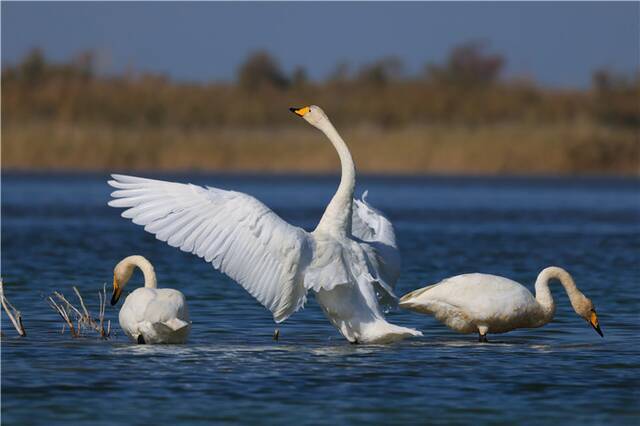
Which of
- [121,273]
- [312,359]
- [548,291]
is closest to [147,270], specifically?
[121,273]

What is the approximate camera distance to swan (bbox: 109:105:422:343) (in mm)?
9727

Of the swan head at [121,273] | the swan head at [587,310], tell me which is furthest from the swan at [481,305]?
the swan head at [121,273]

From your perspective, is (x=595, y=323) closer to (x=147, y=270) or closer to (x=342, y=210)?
(x=342, y=210)

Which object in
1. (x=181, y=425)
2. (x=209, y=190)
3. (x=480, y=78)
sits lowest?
(x=181, y=425)

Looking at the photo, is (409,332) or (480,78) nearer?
(409,332)

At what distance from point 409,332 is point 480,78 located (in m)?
32.4

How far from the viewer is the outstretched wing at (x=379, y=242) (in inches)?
414

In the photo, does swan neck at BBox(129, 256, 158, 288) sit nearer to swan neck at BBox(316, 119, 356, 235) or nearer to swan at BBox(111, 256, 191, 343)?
swan at BBox(111, 256, 191, 343)

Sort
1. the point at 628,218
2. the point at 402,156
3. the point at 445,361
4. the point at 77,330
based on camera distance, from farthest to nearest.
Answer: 1. the point at 402,156
2. the point at 628,218
3. the point at 77,330
4. the point at 445,361

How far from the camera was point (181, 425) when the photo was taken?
7.44 metres

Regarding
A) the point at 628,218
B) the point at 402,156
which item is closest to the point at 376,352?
the point at 628,218

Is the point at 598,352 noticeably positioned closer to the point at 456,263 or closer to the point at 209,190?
the point at 209,190

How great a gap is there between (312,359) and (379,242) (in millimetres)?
1525

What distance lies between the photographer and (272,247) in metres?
9.71
